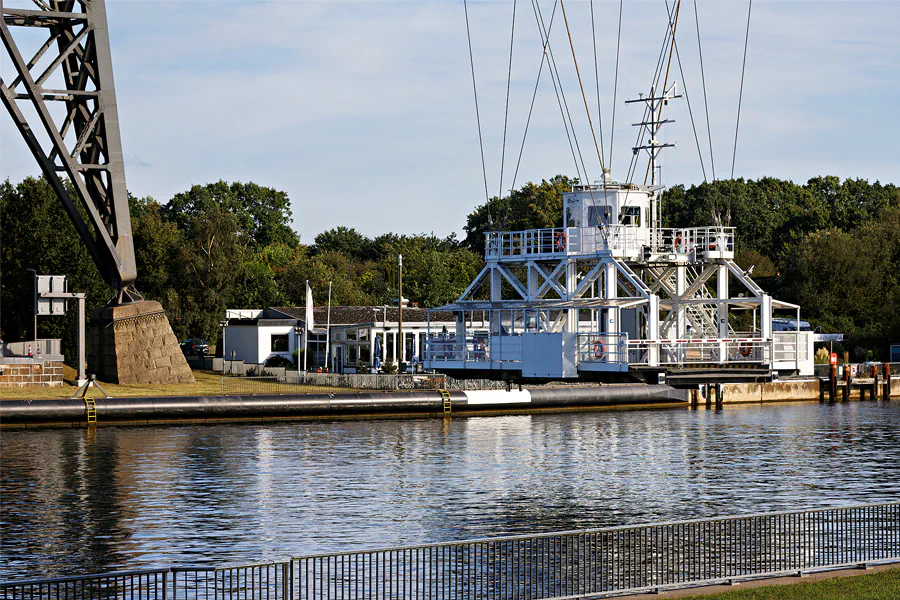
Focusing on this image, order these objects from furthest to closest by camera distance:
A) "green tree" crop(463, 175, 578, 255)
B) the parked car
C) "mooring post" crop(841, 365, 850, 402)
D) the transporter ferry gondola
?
"green tree" crop(463, 175, 578, 255) → the parked car → "mooring post" crop(841, 365, 850, 402) → the transporter ferry gondola

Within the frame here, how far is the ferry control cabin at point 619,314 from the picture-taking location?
148 feet

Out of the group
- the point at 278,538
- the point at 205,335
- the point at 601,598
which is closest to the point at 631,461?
the point at 278,538

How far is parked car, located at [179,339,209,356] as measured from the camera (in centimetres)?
11222

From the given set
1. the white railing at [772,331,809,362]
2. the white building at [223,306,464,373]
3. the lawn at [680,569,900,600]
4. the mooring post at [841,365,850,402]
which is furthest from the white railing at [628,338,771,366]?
the white building at [223,306,464,373]

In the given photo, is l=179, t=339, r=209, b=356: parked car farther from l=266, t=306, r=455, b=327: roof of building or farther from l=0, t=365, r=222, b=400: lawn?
l=0, t=365, r=222, b=400: lawn

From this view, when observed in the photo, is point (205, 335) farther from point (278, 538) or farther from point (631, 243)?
point (278, 538)

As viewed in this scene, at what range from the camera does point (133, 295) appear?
71.7 metres

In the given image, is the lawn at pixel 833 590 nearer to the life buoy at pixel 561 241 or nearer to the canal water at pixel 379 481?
the canal water at pixel 379 481

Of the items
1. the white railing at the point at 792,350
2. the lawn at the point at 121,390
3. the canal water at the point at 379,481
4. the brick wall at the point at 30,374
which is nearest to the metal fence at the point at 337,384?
the lawn at the point at 121,390

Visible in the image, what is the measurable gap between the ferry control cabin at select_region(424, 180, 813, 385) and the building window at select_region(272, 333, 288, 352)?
4345 centimetres

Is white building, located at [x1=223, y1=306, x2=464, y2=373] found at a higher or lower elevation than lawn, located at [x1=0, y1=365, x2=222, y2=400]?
higher

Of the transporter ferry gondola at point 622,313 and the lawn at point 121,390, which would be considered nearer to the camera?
the transporter ferry gondola at point 622,313

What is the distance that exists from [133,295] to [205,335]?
42.5 m

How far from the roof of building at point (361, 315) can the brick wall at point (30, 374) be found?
31.1 m
